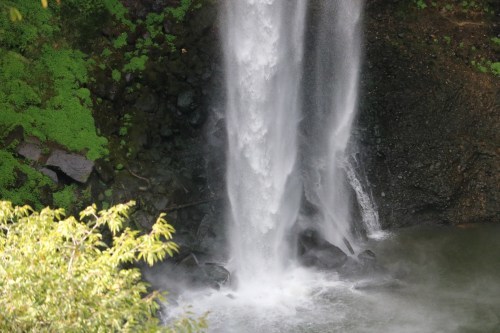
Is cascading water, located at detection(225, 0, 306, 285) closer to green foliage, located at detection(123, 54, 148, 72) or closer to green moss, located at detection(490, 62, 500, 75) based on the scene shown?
green foliage, located at detection(123, 54, 148, 72)

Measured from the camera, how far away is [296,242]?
55.6ft

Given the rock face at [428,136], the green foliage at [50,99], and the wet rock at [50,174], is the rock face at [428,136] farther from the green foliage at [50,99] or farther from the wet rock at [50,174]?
the wet rock at [50,174]

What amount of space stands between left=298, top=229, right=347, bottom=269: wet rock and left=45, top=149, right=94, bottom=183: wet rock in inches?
240

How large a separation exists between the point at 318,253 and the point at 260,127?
3980mm

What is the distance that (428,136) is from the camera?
1942 cm

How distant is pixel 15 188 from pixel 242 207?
6.04 m

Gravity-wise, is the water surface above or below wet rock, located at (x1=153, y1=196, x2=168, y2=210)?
below

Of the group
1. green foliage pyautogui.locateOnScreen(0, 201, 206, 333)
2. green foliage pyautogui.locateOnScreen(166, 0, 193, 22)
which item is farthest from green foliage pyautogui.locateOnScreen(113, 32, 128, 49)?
green foliage pyautogui.locateOnScreen(0, 201, 206, 333)

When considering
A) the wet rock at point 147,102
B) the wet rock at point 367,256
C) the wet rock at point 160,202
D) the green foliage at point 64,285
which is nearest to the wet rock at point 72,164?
the wet rock at point 160,202

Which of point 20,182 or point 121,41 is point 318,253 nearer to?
point 20,182

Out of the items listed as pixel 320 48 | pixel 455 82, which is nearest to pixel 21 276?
pixel 320 48

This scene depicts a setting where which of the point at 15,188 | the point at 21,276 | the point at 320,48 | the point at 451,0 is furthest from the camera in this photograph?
the point at 451,0

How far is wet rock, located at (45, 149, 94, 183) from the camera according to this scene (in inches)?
604

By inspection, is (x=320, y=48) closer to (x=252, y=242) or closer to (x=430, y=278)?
(x=252, y=242)
